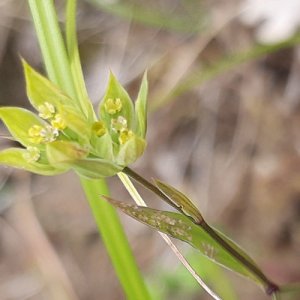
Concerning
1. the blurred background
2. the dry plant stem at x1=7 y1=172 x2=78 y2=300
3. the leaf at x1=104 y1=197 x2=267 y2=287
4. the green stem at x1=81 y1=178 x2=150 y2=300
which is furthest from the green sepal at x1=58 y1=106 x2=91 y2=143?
the dry plant stem at x1=7 y1=172 x2=78 y2=300

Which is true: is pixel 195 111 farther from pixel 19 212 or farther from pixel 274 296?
pixel 274 296

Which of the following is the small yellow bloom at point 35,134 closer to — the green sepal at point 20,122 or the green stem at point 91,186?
the green sepal at point 20,122

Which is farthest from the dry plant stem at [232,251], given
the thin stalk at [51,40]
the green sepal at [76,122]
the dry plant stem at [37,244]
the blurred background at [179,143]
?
the dry plant stem at [37,244]

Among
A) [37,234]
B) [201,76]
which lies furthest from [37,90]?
[37,234]

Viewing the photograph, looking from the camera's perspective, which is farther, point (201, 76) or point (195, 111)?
point (195, 111)

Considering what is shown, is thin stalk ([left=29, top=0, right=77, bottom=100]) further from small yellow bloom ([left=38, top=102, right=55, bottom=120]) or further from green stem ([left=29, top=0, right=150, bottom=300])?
small yellow bloom ([left=38, top=102, right=55, bottom=120])
